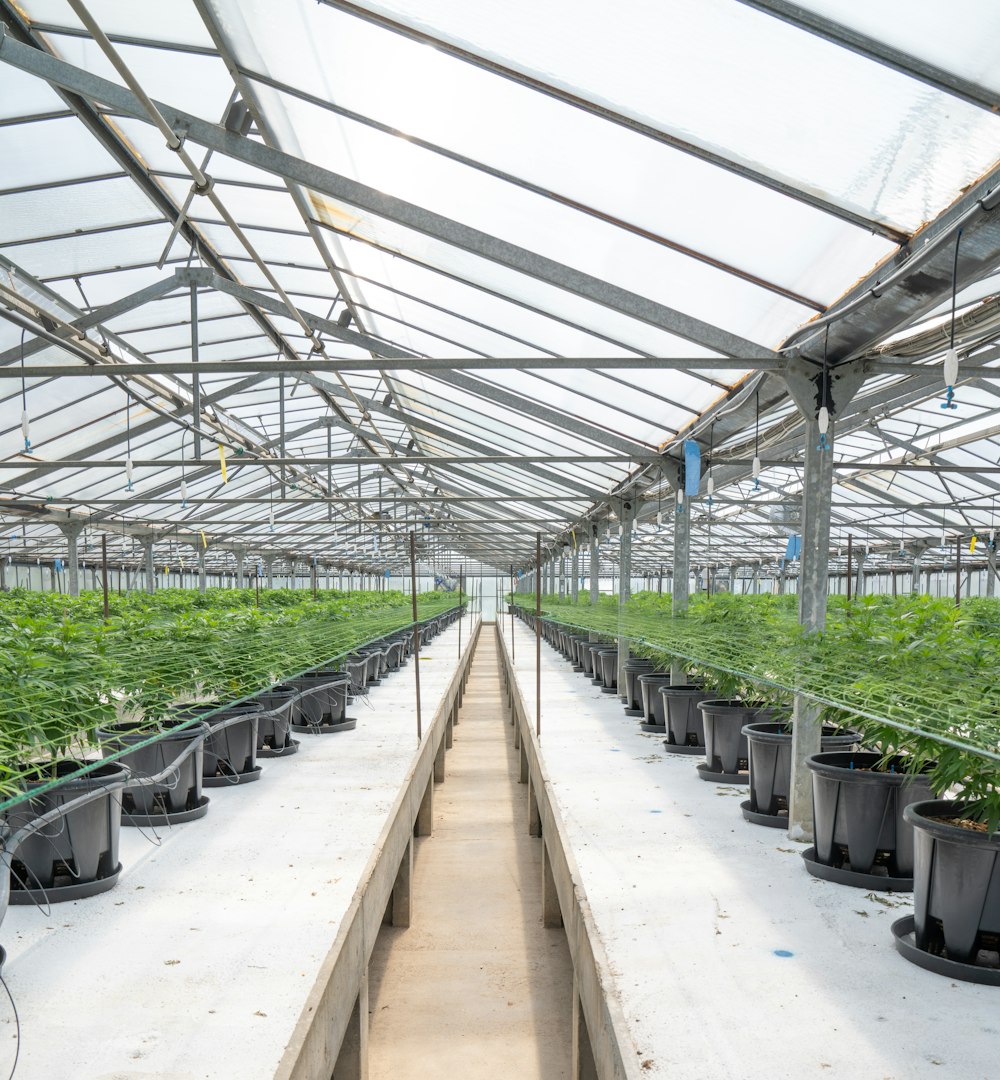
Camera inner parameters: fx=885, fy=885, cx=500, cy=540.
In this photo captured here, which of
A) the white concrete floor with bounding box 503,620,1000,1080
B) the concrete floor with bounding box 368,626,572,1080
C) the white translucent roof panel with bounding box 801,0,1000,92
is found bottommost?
the concrete floor with bounding box 368,626,572,1080

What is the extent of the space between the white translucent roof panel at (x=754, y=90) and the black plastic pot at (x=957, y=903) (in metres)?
2.56

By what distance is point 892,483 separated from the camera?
15281mm

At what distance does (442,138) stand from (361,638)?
6825 millimetres

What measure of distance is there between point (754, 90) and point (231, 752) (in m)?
5.37

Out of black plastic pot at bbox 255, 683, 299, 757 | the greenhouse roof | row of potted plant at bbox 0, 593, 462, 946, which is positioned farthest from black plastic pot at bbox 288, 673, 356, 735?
the greenhouse roof

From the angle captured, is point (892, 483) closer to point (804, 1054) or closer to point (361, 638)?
point (361, 638)

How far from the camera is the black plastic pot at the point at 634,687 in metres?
10.2

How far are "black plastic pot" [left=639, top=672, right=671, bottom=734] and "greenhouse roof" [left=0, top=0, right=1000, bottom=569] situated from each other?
2262 mm

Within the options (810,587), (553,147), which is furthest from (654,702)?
(553,147)

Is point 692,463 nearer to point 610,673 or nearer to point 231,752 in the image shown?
point 231,752

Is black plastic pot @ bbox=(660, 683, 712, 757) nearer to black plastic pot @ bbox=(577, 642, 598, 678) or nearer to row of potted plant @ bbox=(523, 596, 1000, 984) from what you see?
row of potted plant @ bbox=(523, 596, 1000, 984)

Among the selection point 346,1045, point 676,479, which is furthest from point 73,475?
point 346,1045

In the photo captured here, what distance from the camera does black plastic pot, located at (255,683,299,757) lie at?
25.0 feet

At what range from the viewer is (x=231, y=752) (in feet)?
21.3
